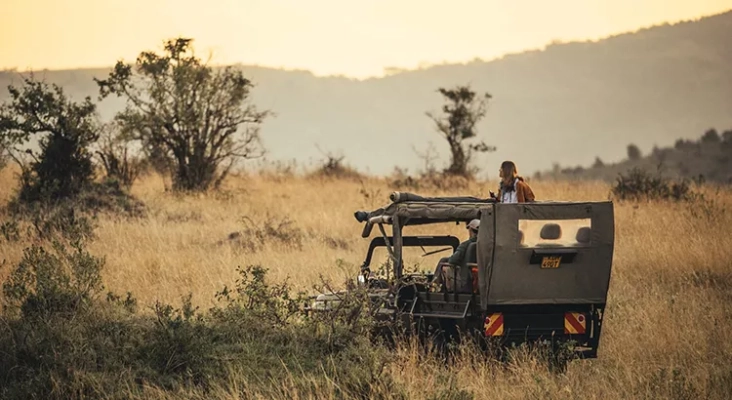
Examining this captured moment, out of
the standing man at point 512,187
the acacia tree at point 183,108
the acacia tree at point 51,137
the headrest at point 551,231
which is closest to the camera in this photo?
the headrest at point 551,231

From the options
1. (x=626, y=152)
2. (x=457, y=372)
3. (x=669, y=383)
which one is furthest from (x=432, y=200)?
(x=626, y=152)

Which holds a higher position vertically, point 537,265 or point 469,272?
point 537,265

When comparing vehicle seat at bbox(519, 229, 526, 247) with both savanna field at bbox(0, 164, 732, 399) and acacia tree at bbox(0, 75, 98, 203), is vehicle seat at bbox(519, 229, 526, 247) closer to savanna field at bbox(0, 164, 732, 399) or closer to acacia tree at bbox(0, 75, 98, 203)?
savanna field at bbox(0, 164, 732, 399)

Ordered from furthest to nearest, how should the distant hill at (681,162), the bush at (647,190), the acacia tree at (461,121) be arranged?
the distant hill at (681,162) < the acacia tree at (461,121) < the bush at (647,190)

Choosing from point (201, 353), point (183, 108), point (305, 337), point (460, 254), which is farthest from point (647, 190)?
point (201, 353)

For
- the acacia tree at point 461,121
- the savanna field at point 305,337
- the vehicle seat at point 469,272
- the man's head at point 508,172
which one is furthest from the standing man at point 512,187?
the acacia tree at point 461,121

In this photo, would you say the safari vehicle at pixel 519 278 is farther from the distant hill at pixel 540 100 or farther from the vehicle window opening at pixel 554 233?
the distant hill at pixel 540 100

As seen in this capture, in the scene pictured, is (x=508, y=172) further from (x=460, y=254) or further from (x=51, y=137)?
(x=51, y=137)

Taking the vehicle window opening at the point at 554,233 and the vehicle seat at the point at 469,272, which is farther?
the vehicle seat at the point at 469,272

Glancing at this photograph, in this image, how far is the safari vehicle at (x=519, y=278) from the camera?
854 centimetres

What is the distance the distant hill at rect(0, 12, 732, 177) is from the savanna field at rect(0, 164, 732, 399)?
27.2 m

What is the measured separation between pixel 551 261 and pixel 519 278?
31 cm

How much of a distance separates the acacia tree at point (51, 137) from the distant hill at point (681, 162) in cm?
2679

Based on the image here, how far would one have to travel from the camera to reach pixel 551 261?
28.5ft
